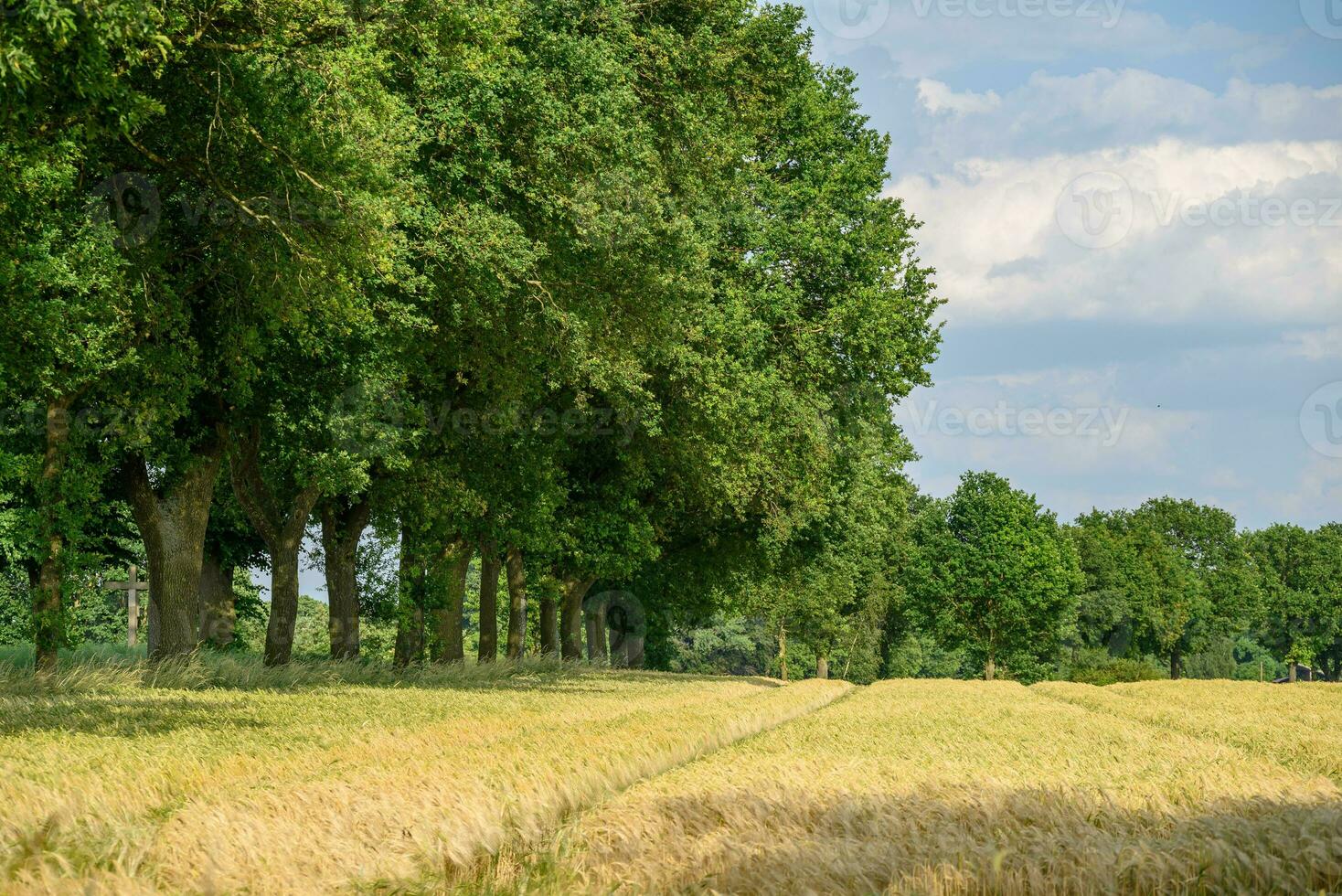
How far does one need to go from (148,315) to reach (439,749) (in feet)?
38.0

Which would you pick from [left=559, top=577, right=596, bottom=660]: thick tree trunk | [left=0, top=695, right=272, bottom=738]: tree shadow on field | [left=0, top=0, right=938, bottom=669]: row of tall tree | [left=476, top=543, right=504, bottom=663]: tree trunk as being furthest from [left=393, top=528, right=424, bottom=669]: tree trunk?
[left=559, top=577, right=596, bottom=660]: thick tree trunk

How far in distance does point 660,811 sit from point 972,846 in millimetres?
2000

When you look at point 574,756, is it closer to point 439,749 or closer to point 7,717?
point 439,749

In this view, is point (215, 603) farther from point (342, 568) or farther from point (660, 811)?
point (660, 811)

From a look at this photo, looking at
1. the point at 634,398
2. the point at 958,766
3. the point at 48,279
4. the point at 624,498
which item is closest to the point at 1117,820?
the point at 958,766

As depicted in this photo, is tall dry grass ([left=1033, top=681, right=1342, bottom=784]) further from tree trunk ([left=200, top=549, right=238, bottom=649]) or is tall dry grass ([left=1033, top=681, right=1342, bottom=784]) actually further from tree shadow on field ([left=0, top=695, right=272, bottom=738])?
tree trunk ([left=200, top=549, right=238, bottom=649])

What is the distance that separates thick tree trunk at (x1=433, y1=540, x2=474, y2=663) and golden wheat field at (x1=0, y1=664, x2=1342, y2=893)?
762 inches

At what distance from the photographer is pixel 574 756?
9492 mm

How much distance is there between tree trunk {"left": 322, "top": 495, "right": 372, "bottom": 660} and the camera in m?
29.3

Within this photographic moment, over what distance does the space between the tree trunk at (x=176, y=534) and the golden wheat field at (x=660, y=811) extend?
11979 millimetres

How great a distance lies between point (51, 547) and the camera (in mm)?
20797

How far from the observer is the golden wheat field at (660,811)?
196 inches

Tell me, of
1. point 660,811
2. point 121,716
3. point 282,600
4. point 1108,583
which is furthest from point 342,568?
point 1108,583

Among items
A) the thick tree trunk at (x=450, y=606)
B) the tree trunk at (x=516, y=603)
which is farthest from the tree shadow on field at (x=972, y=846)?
the tree trunk at (x=516, y=603)
